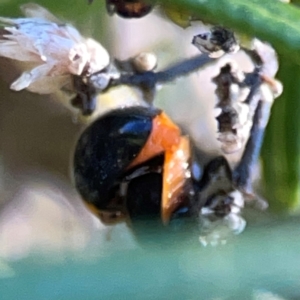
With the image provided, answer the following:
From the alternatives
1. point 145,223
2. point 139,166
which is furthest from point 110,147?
point 145,223

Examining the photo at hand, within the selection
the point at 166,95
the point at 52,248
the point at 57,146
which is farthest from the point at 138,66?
the point at 52,248

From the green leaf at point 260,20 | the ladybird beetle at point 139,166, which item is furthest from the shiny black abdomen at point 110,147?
the green leaf at point 260,20

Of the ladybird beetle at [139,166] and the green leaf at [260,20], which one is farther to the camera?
the ladybird beetle at [139,166]

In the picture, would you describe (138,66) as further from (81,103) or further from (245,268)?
(245,268)

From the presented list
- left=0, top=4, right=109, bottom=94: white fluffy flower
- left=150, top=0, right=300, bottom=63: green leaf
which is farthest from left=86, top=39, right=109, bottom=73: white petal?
left=150, top=0, right=300, bottom=63: green leaf

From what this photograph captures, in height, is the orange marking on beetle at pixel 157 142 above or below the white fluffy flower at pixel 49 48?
below

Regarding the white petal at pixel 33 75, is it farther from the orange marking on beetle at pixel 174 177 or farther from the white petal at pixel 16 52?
the orange marking on beetle at pixel 174 177
